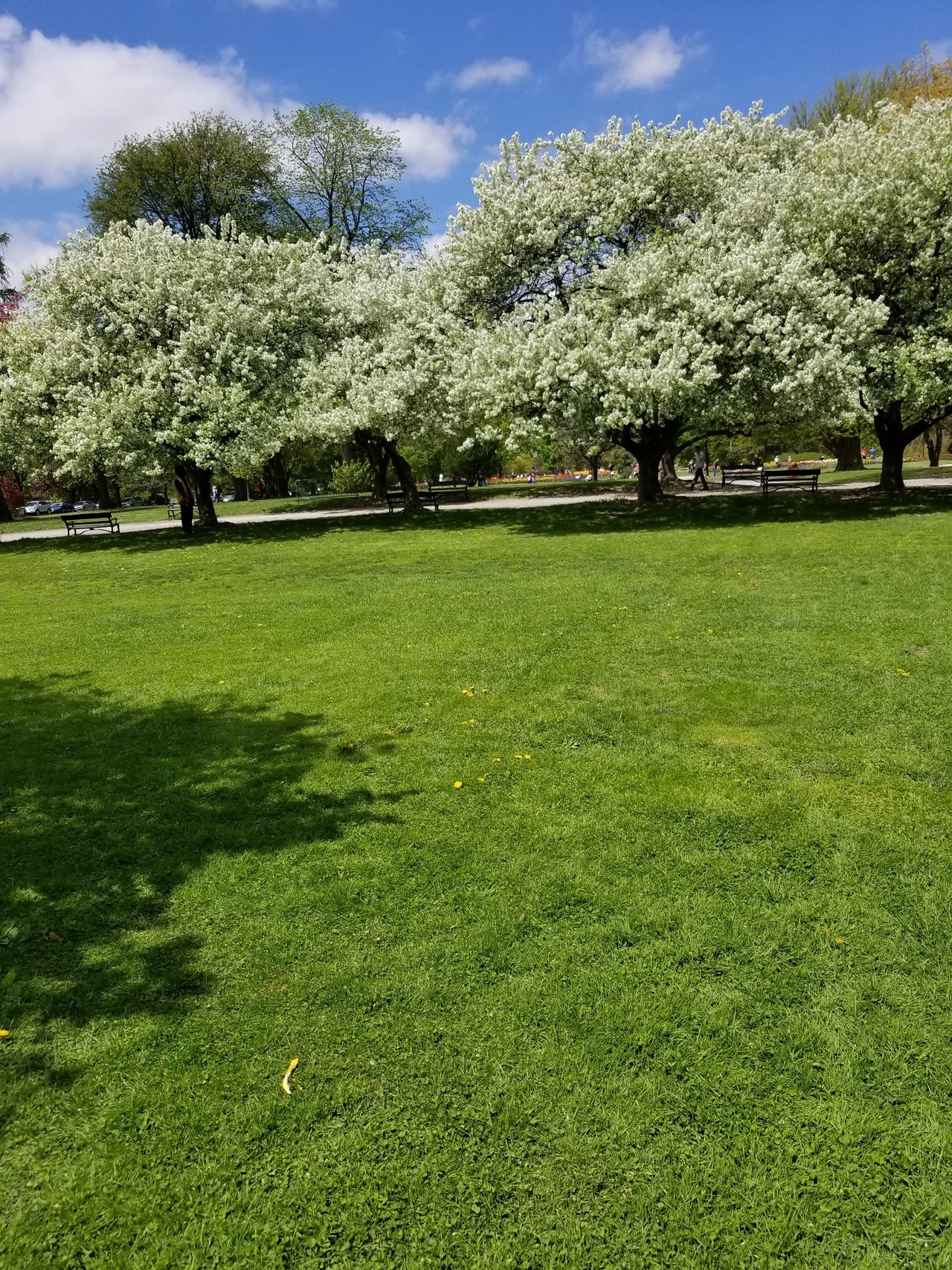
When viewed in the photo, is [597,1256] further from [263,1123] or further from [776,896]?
[776,896]

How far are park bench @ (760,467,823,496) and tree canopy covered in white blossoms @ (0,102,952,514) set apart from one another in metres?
2.03

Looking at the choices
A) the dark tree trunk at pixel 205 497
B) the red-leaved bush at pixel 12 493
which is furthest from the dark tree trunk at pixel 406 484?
the red-leaved bush at pixel 12 493

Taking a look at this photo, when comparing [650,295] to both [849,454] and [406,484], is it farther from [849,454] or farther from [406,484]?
[849,454]

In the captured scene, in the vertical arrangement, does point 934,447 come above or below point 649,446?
above

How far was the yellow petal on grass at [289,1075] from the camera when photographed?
3.28 metres

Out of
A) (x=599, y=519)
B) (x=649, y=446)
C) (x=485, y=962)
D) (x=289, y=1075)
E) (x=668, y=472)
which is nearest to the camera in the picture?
(x=289, y=1075)

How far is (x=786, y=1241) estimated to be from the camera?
2.67 m

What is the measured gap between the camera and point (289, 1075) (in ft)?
11.0

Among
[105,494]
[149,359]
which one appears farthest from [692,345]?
[105,494]

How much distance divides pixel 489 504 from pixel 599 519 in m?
8.82

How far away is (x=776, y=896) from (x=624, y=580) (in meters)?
9.32

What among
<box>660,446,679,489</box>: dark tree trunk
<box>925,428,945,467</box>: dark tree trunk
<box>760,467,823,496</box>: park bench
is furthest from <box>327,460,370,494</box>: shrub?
<box>925,428,945,467</box>: dark tree trunk

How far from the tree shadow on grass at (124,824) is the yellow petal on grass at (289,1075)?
2.47 feet

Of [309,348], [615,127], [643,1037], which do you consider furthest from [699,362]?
[643,1037]
